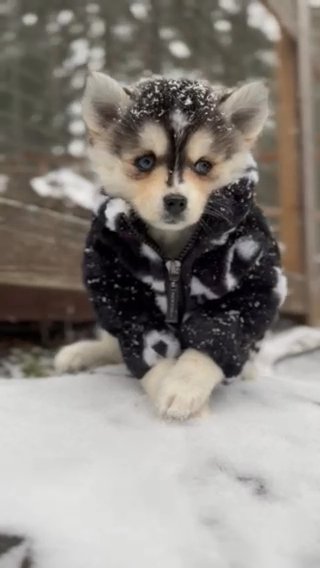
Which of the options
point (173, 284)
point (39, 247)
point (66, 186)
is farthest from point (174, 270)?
point (66, 186)

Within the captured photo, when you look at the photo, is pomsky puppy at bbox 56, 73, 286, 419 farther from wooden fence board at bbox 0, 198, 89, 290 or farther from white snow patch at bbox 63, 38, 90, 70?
white snow patch at bbox 63, 38, 90, 70

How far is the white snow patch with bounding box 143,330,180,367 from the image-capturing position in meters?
2.00

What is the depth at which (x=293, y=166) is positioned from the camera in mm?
4867

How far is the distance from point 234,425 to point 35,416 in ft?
1.57

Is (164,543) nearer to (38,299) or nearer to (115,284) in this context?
(115,284)

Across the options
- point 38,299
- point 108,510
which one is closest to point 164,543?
point 108,510

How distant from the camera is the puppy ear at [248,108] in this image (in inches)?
81.4

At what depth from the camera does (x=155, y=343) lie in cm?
201

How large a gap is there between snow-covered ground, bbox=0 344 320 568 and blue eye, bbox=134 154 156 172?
624mm

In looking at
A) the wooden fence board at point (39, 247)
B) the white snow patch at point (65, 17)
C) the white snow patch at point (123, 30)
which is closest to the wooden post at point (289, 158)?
the white snow patch at point (123, 30)

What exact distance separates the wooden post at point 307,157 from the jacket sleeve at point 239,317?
2.73 meters

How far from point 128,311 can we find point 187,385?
36 centimetres

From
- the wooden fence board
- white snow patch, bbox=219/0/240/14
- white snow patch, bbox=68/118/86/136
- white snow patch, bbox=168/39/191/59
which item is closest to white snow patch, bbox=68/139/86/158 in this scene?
white snow patch, bbox=68/118/86/136

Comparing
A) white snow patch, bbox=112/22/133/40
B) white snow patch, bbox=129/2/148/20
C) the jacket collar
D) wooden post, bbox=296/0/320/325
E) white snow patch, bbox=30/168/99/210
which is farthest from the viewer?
white snow patch, bbox=112/22/133/40
